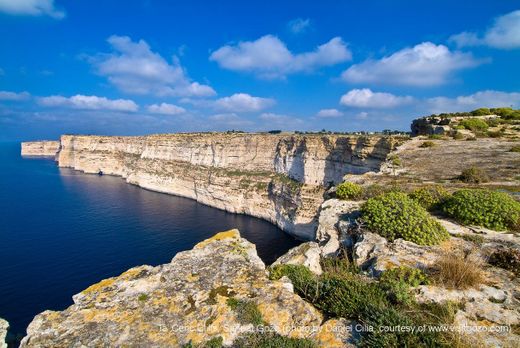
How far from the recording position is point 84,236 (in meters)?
49.4

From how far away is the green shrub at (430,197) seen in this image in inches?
438

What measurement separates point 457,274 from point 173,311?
675 centimetres

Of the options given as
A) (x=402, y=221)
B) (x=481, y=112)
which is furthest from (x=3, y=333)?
(x=481, y=112)

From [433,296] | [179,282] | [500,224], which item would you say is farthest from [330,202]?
[179,282]

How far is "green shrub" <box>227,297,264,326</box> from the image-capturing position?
5.42 m

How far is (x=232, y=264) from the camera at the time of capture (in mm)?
7730

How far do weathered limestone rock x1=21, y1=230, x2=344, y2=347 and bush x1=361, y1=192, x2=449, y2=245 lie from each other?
4354 mm

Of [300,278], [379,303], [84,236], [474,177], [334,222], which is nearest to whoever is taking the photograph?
[379,303]

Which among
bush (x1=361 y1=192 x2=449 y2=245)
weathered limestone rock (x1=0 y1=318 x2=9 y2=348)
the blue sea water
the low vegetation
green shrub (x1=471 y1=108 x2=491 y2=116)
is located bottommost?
the blue sea water

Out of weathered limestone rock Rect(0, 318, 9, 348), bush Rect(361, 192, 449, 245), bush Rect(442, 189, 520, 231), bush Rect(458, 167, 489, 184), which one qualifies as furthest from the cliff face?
weathered limestone rock Rect(0, 318, 9, 348)

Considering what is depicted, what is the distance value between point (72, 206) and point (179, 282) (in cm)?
7933

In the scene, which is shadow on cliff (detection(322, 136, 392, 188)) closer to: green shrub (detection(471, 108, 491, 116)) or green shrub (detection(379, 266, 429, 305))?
green shrub (detection(471, 108, 491, 116))

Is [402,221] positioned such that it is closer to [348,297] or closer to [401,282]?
[401,282]

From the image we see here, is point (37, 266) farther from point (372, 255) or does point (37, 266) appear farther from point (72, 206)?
point (372, 255)
